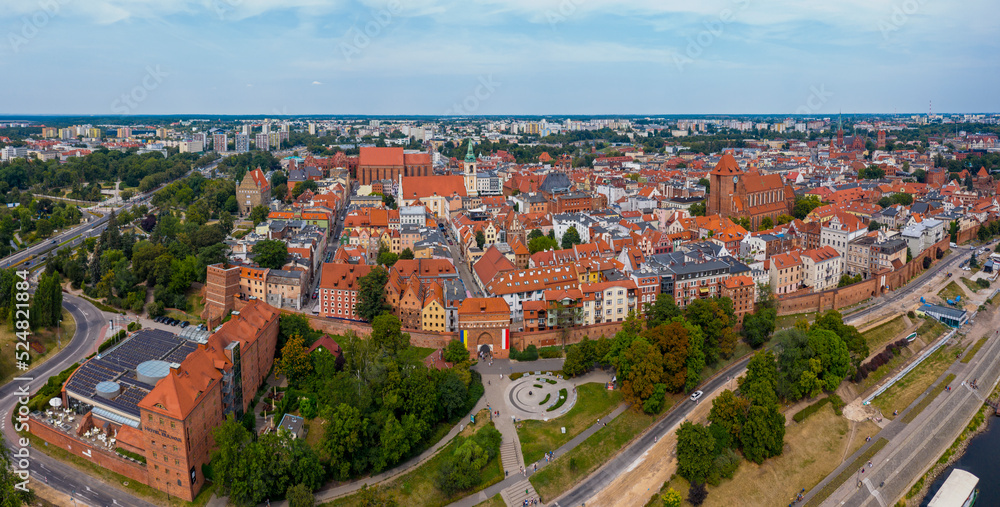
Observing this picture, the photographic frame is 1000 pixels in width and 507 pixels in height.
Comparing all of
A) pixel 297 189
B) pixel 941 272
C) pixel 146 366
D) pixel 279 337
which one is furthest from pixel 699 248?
pixel 297 189

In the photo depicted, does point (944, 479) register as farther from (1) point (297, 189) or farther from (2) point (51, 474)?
(1) point (297, 189)

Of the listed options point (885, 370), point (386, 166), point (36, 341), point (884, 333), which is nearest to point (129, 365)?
point (36, 341)

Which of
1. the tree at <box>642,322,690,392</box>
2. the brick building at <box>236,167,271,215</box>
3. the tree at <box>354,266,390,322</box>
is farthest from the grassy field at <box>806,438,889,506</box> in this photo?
the brick building at <box>236,167,271,215</box>

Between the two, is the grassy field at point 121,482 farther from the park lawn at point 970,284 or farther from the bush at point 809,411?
the park lawn at point 970,284

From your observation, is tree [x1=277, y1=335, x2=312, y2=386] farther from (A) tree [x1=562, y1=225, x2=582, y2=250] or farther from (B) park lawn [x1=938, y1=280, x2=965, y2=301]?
(B) park lawn [x1=938, y1=280, x2=965, y2=301]

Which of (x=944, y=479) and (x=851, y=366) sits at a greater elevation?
(x=851, y=366)

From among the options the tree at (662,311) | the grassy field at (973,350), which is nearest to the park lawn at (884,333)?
the grassy field at (973,350)
